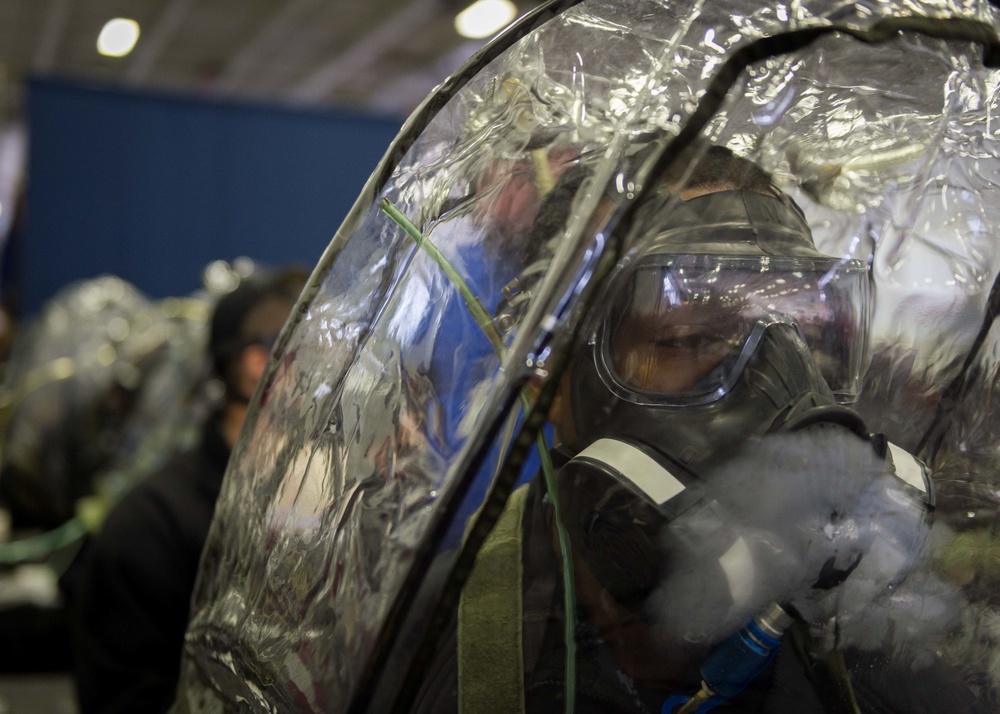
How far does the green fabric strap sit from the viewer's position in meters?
0.71

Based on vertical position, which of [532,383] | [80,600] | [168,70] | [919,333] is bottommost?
[80,600]

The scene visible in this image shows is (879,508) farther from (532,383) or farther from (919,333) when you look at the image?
(532,383)

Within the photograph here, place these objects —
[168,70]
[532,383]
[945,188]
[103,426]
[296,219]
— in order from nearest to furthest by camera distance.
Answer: [532,383] < [945,188] < [103,426] < [296,219] < [168,70]

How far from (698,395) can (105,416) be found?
3444mm

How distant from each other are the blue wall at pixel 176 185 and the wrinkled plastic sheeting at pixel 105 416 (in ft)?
6.31

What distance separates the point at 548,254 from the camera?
67 centimetres

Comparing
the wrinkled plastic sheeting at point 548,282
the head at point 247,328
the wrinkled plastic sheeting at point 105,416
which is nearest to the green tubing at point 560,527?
the wrinkled plastic sheeting at point 548,282

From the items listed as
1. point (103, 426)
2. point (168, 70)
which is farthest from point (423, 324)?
point (168, 70)

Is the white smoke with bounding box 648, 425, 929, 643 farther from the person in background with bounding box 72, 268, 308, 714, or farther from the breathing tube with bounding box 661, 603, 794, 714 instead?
the person in background with bounding box 72, 268, 308, 714

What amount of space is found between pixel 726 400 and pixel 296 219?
19.3ft

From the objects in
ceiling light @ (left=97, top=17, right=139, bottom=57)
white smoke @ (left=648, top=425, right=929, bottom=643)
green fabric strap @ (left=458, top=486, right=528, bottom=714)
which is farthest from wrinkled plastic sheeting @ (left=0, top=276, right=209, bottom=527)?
ceiling light @ (left=97, top=17, right=139, bottom=57)

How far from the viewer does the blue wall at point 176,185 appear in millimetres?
5980

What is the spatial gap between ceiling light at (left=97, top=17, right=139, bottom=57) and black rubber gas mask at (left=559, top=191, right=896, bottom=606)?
26.9ft

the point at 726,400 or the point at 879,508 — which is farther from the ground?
the point at 726,400
